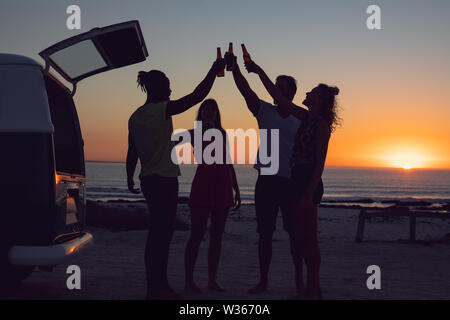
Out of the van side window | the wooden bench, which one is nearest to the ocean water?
the wooden bench

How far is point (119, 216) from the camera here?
14.8 meters

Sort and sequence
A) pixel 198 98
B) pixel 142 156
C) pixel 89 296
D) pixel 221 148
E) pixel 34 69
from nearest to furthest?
pixel 34 69 < pixel 198 98 < pixel 142 156 < pixel 89 296 < pixel 221 148

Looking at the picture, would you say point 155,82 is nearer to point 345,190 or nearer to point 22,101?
point 22,101

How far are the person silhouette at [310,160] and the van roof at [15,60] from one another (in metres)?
2.14

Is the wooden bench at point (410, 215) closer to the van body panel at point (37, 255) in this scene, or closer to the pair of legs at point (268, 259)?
the pair of legs at point (268, 259)

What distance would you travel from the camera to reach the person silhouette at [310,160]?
5039 mm

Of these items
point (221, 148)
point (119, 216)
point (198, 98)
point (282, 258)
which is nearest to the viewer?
point (198, 98)

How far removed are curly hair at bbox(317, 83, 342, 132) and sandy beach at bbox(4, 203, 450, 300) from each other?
187cm

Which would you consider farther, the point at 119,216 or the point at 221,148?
the point at 119,216

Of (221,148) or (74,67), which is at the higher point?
(74,67)

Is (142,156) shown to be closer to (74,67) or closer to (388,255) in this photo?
(74,67)

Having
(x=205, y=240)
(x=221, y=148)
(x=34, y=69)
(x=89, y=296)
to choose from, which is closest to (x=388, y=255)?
(x=205, y=240)

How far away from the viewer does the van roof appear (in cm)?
437

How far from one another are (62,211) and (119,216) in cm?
1027
